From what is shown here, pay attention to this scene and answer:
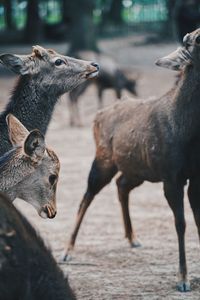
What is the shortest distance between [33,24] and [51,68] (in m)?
34.5

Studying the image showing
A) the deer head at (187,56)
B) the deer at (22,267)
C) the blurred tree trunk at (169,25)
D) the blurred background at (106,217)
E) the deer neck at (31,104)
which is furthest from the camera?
the blurred tree trunk at (169,25)

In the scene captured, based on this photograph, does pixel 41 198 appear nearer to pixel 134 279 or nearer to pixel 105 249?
pixel 134 279

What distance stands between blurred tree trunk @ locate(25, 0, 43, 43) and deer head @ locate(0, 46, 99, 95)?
3365 cm

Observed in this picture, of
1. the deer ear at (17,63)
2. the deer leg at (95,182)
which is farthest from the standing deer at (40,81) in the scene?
the deer leg at (95,182)

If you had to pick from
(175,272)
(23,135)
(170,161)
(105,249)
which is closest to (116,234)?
(105,249)

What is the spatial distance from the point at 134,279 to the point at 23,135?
2050 mm

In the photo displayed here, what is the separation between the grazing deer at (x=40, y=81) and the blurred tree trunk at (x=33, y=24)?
33.7m

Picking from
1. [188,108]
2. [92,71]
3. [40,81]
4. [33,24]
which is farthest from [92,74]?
[33,24]

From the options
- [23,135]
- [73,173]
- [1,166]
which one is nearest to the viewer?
[1,166]

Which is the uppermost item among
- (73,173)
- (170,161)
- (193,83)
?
(193,83)

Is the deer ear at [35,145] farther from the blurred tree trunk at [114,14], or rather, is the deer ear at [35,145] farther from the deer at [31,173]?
the blurred tree trunk at [114,14]

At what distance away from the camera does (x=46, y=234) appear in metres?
10.3

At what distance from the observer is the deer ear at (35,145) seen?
6.41 metres

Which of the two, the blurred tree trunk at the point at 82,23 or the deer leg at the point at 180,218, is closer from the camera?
the deer leg at the point at 180,218
